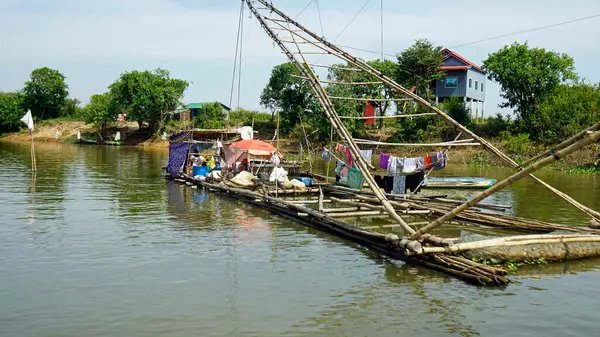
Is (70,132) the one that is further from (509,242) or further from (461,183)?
(509,242)

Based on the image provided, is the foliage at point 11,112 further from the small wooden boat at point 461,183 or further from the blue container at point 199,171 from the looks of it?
the small wooden boat at point 461,183

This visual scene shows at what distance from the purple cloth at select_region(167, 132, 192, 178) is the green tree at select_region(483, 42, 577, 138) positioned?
23.1 meters

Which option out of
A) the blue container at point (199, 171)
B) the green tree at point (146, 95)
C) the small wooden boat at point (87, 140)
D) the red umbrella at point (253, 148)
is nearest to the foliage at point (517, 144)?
the red umbrella at point (253, 148)

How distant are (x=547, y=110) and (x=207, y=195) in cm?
2433

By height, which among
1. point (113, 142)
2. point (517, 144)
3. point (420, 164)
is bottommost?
point (113, 142)

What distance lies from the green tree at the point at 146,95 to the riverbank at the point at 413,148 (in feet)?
8.72

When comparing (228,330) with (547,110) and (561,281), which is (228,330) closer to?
(561,281)

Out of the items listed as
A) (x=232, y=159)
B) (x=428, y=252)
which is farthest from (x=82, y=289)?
(x=232, y=159)

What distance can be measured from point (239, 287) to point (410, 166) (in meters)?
9.09

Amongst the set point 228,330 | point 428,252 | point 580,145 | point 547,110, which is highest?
point 547,110

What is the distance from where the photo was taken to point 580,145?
21.7ft

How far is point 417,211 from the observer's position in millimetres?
13484

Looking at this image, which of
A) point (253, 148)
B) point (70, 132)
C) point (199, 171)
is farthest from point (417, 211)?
point (70, 132)

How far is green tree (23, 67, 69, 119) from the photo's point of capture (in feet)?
205
